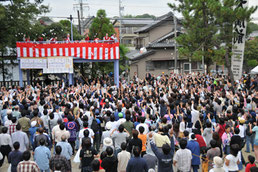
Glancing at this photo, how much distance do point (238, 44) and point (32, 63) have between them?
13640mm

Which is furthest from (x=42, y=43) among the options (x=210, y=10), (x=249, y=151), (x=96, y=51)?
(x=249, y=151)

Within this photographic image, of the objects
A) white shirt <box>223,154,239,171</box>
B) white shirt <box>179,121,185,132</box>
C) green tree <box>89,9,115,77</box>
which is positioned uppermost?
green tree <box>89,9,115,77</box>

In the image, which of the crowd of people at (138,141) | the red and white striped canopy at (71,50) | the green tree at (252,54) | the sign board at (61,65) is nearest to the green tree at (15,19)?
the red and white striped canopy at (71,50)

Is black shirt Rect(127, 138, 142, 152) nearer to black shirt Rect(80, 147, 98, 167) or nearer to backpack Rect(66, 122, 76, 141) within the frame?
black shirt Rect(80, 147, 98, 167)

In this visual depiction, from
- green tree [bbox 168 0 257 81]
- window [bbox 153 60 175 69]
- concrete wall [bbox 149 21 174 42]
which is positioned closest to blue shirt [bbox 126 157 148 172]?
green tree [bbox 168 0 257 81]

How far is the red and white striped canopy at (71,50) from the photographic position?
57.3ft

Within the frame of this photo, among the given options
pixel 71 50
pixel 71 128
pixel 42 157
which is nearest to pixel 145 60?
pixel 71 50

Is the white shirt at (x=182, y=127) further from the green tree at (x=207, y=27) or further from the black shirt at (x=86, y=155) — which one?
the green tree at (x=207, y=27)

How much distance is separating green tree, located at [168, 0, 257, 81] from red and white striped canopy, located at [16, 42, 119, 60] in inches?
194

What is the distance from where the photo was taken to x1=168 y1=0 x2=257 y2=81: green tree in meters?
15.4

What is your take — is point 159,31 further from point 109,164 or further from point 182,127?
point 109,164

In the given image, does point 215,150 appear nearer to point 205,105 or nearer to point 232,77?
point 205,105

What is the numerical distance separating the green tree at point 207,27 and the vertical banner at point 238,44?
256 millimetres

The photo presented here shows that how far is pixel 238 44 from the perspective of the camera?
1594 cm
